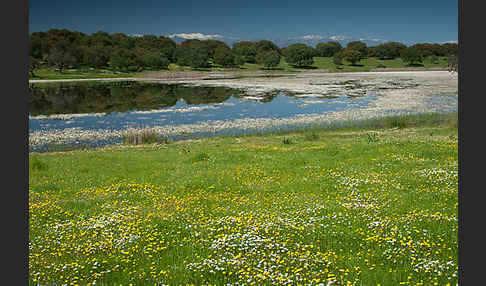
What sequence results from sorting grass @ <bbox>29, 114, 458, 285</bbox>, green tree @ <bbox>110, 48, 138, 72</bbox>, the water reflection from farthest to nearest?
green tree @ <bbox>110, 48, 138, 72</bbox> < the water reflection < grass @ <bbox>29, 114, 458, 285</bbox>

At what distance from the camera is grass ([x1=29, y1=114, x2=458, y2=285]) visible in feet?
30.0

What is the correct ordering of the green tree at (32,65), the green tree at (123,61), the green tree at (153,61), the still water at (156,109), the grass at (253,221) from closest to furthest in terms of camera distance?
the grass at (253,221)
the still water at (156,109)
the green tree at (32,65)
the green tree at (123,61)
the green tree at (153,61)

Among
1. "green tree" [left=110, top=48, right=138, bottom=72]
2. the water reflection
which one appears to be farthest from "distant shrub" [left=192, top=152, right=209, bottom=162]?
"green tree" [left=110, top=48, right=138, bottom=72]

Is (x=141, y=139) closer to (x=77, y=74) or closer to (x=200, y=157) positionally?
(x=200, y=157)

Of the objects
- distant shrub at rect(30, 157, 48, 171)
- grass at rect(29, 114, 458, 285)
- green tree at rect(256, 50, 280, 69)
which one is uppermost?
green tree at rect(256, 50, 280, 69)

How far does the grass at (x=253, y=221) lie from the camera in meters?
9.14

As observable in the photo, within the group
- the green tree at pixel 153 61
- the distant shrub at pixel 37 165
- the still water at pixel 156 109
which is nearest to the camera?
the distant shrub at pixel 37 165

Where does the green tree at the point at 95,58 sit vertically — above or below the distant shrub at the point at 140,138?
above

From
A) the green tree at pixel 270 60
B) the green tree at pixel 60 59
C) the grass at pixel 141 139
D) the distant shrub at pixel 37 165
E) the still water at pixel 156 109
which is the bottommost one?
the distant shrub at pixel 37 165

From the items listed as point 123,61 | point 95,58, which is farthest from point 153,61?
point 95,58

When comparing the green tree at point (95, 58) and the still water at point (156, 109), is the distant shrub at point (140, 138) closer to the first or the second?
the still water at point (156, 109)

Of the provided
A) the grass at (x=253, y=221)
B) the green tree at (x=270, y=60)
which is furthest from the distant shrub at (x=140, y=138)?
the green tree at (x=270, y=60)

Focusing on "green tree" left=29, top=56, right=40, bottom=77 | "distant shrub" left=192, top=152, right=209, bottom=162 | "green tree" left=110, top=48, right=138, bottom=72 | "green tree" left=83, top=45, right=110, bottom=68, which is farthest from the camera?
"green tree" left=83, top=45, right=110, bottom=68

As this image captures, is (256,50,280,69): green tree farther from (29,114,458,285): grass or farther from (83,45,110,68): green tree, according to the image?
(29,114,458,285): grass
